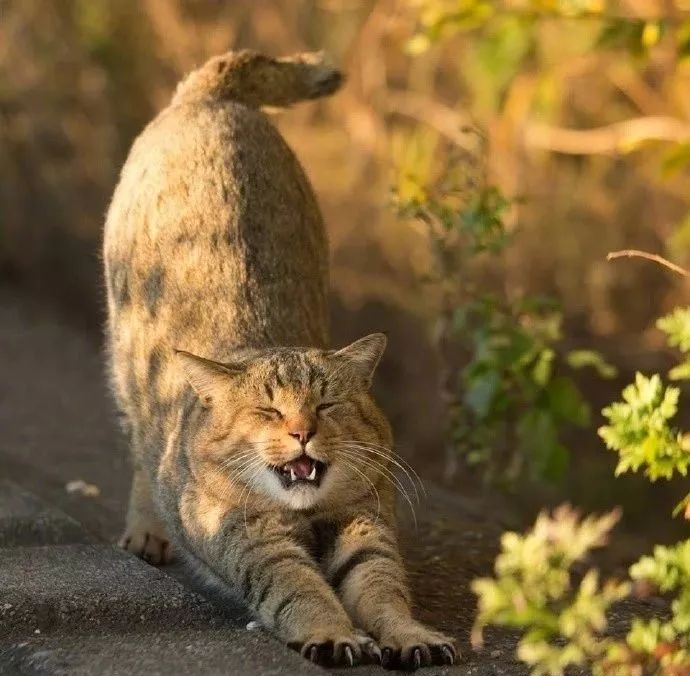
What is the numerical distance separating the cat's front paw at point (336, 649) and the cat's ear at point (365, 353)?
92cm

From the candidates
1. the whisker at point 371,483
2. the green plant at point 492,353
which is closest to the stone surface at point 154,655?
the whisker at point 371,483

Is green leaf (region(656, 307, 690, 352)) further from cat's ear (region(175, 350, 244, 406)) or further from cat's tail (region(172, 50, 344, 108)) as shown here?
cat's tail (region(172, 50, 344, 108))

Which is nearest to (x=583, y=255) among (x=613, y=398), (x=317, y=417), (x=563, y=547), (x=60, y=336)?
(x=613, y=398)

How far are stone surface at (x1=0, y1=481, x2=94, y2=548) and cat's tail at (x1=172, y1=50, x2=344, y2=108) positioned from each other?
158 cm

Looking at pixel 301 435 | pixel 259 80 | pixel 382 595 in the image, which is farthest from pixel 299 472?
pixel 259 80

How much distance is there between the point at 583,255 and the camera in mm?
8906

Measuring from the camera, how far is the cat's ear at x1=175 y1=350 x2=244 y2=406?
4.09 m

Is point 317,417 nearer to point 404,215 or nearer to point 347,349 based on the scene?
point 347,349

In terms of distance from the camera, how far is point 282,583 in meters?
3.81

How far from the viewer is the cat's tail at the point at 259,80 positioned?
17.6 ft

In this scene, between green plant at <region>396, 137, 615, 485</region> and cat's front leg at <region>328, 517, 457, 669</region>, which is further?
green plant at <region>396, 137, 615, 485</region>

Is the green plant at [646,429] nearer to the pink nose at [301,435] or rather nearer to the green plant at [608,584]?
the green plant at [608,584]

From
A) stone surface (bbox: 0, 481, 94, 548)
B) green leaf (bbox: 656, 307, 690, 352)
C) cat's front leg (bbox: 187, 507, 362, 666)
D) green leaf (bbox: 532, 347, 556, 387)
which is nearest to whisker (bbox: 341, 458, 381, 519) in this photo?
cat's front leg (bbox: 187, 507, 362, 666)

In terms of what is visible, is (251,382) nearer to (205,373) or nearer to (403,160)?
(205,373)
